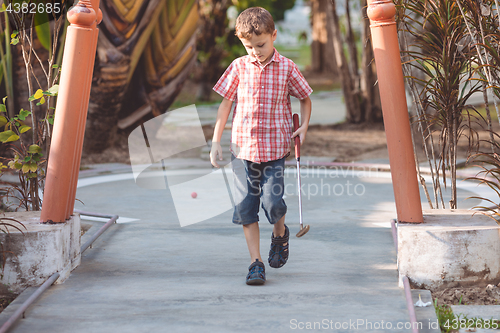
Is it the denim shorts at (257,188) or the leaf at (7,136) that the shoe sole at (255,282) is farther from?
the leaf at (7,136)

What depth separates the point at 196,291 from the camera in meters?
3.60

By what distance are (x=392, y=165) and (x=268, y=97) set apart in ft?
2.96

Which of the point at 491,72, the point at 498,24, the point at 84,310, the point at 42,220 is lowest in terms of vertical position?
the point at 84,310

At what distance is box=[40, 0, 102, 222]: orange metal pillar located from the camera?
3775 millimetres

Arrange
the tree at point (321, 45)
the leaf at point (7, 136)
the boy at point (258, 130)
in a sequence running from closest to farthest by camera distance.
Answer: the boy at point (258, 130), the leaf at point (7, 136), the tree at point (321, 45)

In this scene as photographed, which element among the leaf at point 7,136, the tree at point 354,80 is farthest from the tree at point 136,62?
the leaf at point 7,136

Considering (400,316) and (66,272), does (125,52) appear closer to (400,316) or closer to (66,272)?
(66,272)

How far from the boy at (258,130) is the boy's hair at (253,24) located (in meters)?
0.15

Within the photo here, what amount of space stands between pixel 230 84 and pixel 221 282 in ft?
4.22

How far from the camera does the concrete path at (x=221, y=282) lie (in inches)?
123

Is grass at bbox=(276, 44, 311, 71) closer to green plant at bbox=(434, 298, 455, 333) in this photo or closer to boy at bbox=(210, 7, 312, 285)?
boy at bbox=(210, 7, 312, 285)

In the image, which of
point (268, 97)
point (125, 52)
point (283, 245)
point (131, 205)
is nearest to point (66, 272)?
point (283, 245)

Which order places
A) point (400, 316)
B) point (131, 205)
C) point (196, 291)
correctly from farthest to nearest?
1. point (131, 205)
2. point (196, 291)
3. point (400, 316)

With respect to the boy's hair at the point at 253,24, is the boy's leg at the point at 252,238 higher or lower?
lower
